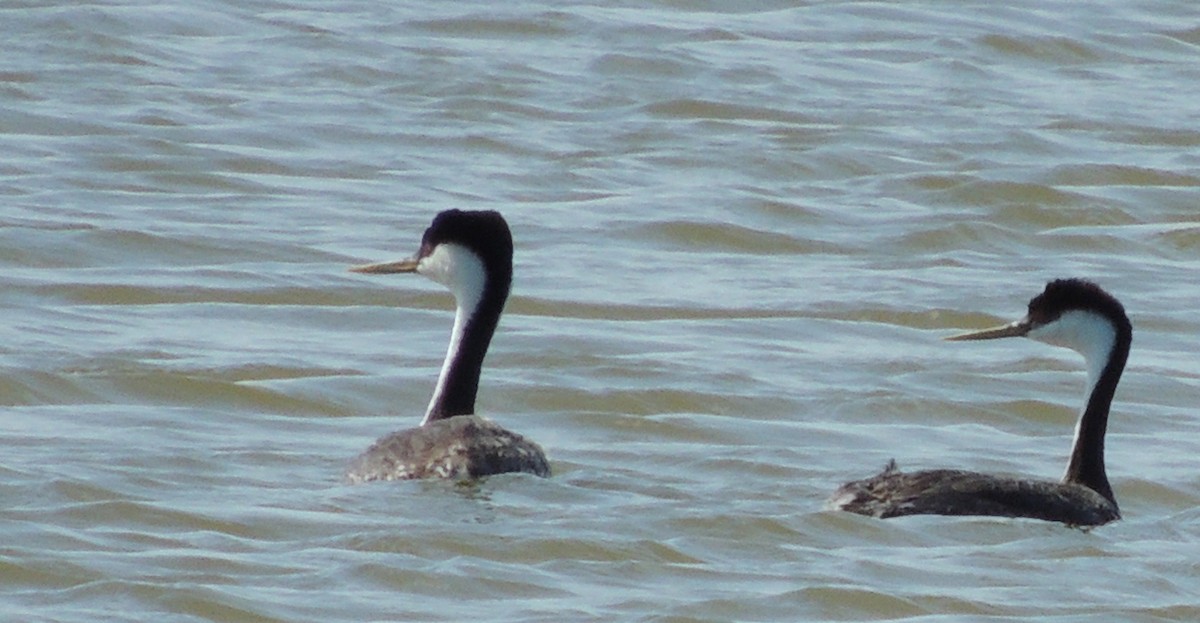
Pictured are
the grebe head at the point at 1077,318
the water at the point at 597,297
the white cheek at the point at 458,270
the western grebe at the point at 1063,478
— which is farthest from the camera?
the white cheek at the point at 458,270

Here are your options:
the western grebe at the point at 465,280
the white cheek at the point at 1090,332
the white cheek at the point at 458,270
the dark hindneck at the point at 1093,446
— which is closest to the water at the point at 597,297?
the dark hindneck at the point at 1093,446

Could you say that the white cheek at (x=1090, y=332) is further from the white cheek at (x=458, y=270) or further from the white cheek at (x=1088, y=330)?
the white cheek at (x=458, y=270)

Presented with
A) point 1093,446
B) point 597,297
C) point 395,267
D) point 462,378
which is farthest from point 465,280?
point 597,297

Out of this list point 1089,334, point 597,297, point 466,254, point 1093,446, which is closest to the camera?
point 1093,446

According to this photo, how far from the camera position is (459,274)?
11.5 metres

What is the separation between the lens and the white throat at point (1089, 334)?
1109 cm

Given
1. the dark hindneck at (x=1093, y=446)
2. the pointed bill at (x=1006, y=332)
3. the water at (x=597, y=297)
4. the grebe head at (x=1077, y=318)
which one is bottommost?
the water at (x=597, y=297)

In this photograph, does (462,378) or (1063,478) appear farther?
(462,378)

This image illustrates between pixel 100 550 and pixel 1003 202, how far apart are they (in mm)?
8994

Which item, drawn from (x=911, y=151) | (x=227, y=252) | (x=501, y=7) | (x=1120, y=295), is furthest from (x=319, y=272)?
(x=501, y=7)

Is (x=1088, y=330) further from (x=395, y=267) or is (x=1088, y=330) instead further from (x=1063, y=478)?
(x=395, y=267)

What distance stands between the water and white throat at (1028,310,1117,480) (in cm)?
53

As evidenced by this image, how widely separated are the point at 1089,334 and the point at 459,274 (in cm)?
233

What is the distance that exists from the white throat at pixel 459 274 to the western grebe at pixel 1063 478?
5.93ft
